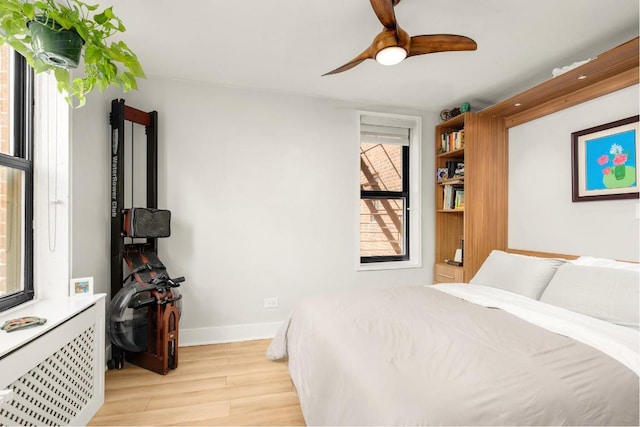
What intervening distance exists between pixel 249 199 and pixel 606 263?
9.43 ft

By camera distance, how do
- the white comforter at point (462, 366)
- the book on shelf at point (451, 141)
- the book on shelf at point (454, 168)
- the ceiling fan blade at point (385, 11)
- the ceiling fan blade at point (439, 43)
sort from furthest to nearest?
1. the book on shelf at point (454, 168)
2. the book on shelf at point (451, 141)
3. the ceiling fan blade at point (439, 43)
4. the ceiling fan blade at point (385, 11)
5. the white comforter at point (462, 366)

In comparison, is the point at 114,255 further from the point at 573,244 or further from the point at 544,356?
the point at 573,244

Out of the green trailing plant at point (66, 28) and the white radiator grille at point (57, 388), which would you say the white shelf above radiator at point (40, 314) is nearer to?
the white radiator grille at point (57, 388)

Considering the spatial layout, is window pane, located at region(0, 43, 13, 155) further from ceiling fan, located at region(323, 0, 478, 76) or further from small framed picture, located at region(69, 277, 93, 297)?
Result: ceiling fan, located at region(323, 0, 478, 76)

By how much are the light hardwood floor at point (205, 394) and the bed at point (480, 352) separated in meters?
0.25

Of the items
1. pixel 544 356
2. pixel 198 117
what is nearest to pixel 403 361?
pixel 544 356

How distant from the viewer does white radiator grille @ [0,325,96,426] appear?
1299mm

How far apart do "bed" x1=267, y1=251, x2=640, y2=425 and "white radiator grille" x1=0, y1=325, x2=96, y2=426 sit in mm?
1139

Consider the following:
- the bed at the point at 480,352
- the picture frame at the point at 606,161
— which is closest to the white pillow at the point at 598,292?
the bed at the point at 480,352

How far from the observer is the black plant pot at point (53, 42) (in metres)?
1.23

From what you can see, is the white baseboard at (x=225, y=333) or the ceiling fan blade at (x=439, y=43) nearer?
the ceiling fan blade at (x=439, y=43)

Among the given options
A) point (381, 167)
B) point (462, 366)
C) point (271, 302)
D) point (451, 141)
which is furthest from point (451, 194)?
point (462, 366)

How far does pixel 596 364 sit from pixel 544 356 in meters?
0.18

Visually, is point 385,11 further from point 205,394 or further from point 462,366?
point 205,394
